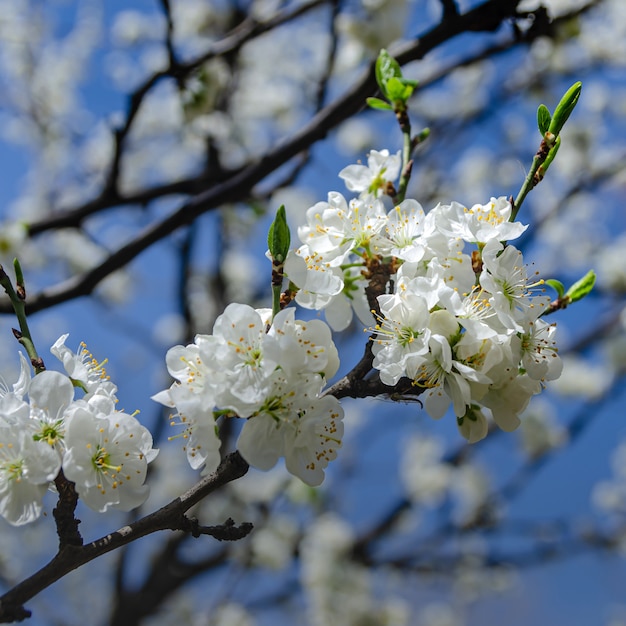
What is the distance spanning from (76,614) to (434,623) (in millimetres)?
3272

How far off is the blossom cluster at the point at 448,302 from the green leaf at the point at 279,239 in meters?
0.04

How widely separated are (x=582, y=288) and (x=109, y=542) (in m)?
0.71

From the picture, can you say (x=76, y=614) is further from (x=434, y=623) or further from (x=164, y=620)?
(x=434, y=623)

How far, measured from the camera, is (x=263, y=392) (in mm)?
656

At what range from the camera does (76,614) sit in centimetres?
538

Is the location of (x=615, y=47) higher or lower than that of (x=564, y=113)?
higher

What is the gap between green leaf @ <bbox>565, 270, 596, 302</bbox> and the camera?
91cm

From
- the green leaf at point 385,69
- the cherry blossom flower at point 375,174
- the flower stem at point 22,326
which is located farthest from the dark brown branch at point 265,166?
the flower stem at point 22,326

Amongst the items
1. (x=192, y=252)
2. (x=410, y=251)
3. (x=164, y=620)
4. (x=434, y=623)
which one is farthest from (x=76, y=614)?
(x=410, y=251)

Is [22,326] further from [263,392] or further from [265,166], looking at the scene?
[265,166]

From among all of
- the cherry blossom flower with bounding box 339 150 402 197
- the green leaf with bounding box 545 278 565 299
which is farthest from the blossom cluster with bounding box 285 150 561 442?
the cherry blossom flower with bounding box 339 150 402 197

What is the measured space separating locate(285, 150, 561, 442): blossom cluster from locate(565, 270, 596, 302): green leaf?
0.26 feet

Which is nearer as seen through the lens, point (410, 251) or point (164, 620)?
point (410, 251)

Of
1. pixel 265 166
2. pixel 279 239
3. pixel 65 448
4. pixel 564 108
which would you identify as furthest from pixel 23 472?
pixel 265 166
